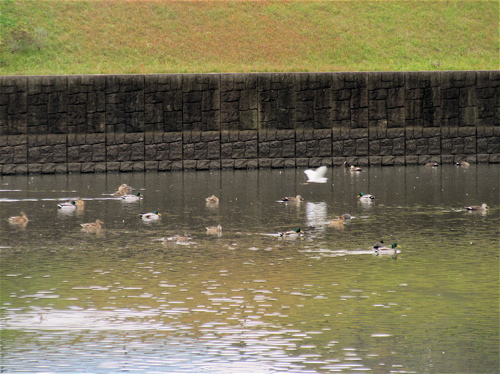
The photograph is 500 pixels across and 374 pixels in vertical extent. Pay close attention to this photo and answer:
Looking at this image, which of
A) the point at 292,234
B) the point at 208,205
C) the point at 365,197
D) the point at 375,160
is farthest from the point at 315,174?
the point at 292,234

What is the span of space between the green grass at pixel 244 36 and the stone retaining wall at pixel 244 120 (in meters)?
3.65

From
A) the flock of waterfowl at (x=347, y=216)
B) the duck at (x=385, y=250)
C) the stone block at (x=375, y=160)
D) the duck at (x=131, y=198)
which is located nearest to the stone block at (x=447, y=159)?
the stone block at (x=375, y=160)

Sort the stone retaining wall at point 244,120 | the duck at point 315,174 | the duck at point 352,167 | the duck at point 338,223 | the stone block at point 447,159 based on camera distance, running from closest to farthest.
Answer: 1. the duck at point 338,223
2. the duck at point 315,174
3. the duck at point 352,167
4. the stone retaining wall at point 244,120
5. the stone block at point 447,159

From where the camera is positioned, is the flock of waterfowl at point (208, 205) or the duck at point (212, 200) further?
the duck at point (212, 200)

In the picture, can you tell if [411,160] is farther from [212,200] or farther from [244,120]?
[212,200]

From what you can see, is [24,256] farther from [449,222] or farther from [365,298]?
[449,222]

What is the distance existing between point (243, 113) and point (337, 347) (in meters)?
29.4

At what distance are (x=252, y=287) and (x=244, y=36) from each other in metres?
36.6

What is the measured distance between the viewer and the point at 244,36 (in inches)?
2092

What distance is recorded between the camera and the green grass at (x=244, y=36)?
4909 cm

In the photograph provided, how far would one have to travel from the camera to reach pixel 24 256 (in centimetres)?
2170

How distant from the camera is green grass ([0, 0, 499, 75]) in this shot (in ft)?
161

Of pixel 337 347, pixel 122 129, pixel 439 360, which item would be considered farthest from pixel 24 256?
pixel 122 129

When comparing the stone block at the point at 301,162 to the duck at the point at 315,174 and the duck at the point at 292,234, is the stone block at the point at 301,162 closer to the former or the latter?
the duck at the point at 315,174
